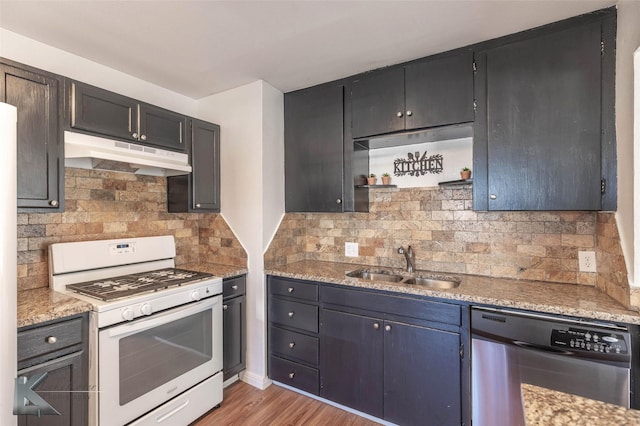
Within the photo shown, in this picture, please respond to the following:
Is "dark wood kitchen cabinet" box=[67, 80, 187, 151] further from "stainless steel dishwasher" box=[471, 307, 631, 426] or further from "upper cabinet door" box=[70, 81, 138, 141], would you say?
"stainless steel dishwasher" box=[471, 307, 631, 426]

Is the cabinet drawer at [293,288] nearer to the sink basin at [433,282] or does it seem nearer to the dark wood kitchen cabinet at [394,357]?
the dark wood kitchen cabinet at [394,357]

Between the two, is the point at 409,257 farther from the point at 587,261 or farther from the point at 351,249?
the point at 587,261

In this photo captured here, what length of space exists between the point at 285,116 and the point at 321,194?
78 centimetres

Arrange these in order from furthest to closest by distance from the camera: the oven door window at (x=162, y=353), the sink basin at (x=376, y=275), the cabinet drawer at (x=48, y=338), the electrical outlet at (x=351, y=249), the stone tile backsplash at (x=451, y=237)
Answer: the electrical outlet at (x=351, y=249) → the sink basin at (x=376, y=275) → the stone tile backsplash at (x=451, y=237) → the oven door window at (x=162, y=353) → the cabinet drawer at (x=48, y=338)

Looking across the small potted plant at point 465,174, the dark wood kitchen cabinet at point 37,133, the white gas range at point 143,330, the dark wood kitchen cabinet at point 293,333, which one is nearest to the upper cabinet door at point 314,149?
the dark wood kitchen cabinet at point 293,333

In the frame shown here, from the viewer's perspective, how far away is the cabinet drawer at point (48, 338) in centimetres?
140

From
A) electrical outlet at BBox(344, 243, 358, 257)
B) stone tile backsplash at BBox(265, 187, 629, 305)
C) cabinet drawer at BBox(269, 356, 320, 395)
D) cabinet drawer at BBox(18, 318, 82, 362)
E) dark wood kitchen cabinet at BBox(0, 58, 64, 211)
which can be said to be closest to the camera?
cabinet drawer at BBox(18, 318, 82, 362)

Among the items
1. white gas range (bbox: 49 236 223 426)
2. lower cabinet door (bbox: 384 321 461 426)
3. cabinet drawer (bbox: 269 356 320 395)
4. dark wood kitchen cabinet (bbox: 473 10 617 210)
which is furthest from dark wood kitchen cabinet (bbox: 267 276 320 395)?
dark wood kitchen cabinet (bbox: 473 10 617 210)

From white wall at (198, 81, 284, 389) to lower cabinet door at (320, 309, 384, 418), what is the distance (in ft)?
1.86

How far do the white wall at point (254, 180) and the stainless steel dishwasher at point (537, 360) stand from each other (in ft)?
5.07

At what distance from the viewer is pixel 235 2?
158 cm

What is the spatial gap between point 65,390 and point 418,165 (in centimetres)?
254

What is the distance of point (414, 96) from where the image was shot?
2.18m

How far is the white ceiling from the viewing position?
1617 mm
